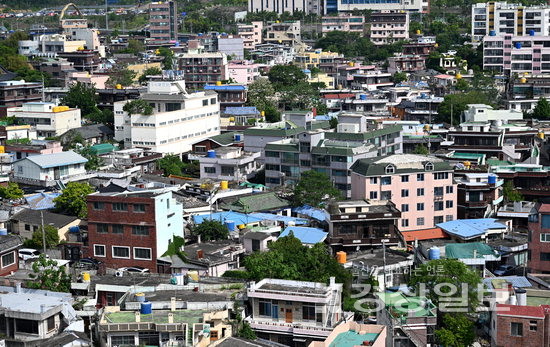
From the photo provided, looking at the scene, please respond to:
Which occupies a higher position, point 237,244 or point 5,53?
point 5,53

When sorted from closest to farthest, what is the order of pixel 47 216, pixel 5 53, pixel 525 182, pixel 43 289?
pixel 43 289 → pixel 47 216 → pixel 525 182 → pixel 5 53

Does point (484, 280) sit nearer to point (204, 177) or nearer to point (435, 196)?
point (435, 196)

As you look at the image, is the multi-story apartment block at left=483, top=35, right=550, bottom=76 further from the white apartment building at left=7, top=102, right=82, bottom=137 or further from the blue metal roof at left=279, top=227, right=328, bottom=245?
the blue metal roof at left=279, top=227, right=328, bottom=245

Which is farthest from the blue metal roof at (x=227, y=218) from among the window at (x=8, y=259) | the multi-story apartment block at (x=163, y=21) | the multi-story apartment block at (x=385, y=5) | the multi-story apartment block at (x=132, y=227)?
the multi-story apartment block at (x=385, y=5)

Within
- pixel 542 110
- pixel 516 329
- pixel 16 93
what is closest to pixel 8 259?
pixel 516 329

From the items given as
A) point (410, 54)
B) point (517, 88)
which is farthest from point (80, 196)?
point (410, 54)

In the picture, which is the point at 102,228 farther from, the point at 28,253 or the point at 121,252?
the point at 28,253

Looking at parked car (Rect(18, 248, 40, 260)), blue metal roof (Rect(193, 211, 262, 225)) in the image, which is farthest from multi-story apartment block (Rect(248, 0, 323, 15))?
parked car (Rect(18, 248, 40, 260))

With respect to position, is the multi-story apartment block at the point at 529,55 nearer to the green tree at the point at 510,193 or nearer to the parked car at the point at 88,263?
the green tree at the point at 510,193

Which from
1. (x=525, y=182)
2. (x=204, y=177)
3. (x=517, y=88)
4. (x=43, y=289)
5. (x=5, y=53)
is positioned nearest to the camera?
(x=43, y=289)
